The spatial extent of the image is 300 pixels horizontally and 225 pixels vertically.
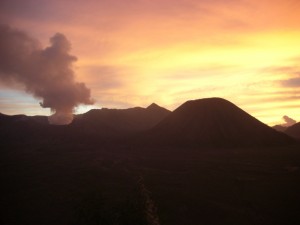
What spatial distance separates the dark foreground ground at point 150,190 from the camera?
86.6 ft

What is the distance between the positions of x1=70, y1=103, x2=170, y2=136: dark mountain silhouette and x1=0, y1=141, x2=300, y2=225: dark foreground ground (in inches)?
2683

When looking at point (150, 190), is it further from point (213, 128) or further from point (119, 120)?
point (119, 120)

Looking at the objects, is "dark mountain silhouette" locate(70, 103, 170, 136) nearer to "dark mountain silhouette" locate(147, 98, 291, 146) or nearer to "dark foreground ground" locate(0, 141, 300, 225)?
"dark mountain silhouette" locate(147, 98, 291, 146)

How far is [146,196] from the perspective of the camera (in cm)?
3269

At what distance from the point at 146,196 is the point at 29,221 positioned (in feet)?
40.6

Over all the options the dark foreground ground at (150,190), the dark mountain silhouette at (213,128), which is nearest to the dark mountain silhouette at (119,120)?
the dark mountain silhouette at (213,128)

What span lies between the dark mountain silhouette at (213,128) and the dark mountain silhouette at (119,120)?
1141 inches

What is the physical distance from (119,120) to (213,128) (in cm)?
6837

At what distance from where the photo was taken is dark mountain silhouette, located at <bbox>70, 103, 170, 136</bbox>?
430 ft

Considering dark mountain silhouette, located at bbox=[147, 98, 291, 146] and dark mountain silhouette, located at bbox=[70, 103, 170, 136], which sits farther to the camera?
dark mountain silhouette, located at bbox=[70, 103, 170, 136]

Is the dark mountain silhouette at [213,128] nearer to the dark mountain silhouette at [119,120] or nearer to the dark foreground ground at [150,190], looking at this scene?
the dark foreground ground at [150,190]

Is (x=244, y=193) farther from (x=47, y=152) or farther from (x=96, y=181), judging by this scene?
(x=47, y=152)

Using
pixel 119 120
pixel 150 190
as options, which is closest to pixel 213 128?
pixel 150 190

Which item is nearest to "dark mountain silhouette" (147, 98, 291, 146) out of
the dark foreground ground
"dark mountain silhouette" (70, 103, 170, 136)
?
the dark foreground ground
